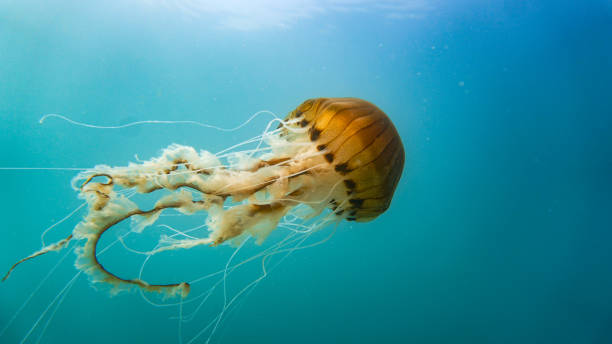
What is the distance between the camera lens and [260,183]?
2.06m

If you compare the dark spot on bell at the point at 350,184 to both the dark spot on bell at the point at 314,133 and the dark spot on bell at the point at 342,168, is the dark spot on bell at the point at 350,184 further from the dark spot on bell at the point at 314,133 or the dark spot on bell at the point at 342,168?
the dark spot on bell at the point at 314,133

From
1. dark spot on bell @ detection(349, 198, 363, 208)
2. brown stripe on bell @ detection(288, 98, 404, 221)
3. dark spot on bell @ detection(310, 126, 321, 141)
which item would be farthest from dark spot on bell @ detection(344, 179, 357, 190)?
dark spot on bell @ detection(310, 126, 321, 141)

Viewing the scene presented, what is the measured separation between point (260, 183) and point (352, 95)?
14.9 feet

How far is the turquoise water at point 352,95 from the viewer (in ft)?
18.7

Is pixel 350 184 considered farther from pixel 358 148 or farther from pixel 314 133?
pixel 314 133

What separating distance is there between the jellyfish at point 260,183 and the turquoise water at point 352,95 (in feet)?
12.3

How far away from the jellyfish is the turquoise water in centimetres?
375

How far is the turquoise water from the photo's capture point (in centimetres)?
570

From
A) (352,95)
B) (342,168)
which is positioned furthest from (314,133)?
(352,95)

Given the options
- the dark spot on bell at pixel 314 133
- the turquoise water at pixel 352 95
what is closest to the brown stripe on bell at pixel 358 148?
the dark spot on bell at pixel 314 133

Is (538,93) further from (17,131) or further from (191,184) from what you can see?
(17,131)

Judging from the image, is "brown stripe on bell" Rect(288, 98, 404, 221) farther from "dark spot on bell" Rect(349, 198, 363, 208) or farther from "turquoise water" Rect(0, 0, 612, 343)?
"turquoise water" Rect(0, 0, 612, 343)

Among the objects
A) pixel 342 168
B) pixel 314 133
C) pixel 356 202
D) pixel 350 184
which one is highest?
pixel 314 133

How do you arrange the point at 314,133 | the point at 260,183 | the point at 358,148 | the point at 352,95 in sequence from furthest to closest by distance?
the point at 352,95, the point at 314,133, the point at 358,148, the point at 260,183
